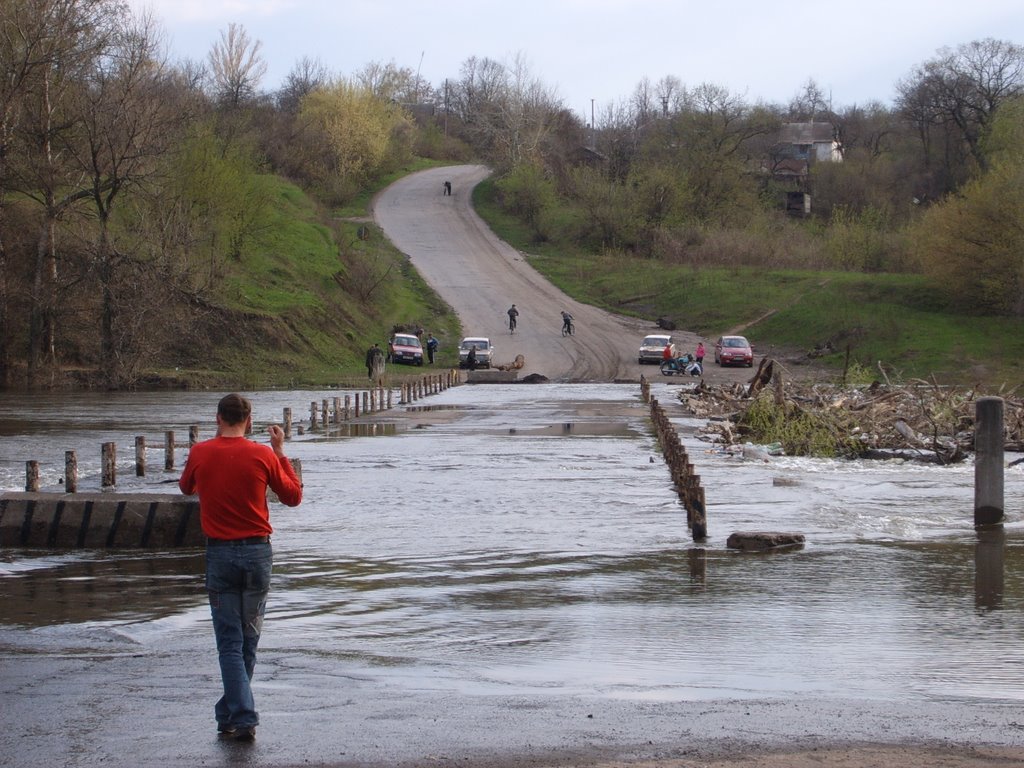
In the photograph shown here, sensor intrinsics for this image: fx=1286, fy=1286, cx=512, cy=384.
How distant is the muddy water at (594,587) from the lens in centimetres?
879

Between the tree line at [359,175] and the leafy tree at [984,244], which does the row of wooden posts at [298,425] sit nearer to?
the tree line at [359,175]

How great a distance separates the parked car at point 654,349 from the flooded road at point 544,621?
138 feet

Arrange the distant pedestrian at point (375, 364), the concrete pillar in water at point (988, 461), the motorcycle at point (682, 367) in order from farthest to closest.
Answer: the motorcycle at point (682, 367) → the distant pedestrian at point (375, 364) → the concrete pillar in water at point (988, 461)

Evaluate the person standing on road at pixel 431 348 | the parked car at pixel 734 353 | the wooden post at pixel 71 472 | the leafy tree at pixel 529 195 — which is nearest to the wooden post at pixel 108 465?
the wooden post at pixel 71 472

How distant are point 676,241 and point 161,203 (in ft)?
138

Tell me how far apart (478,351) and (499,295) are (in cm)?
1772

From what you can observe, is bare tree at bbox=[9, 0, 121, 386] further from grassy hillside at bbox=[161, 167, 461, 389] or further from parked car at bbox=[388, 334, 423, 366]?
parked car at bbox=[388, 334, 423, 366]

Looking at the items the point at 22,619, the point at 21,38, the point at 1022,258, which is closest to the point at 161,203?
the point at 21,38

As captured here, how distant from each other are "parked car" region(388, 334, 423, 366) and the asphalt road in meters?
4.20

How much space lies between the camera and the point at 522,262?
299ft

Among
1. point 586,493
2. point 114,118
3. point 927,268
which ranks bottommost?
point 586,493

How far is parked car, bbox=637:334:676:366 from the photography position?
6372 cm

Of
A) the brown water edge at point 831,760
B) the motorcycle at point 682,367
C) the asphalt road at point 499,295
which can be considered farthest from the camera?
the asphalt road at point 499,295

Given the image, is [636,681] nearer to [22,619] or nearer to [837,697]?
[837,697]
